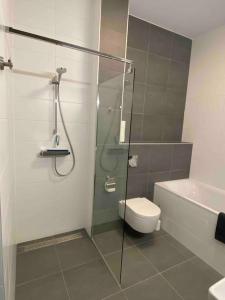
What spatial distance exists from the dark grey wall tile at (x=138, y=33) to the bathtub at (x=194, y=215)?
1.96 m

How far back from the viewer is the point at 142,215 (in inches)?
77.4

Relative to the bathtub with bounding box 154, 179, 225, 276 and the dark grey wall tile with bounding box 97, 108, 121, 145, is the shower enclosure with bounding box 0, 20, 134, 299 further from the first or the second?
the bathtub with bounding box 154, 179, 225, 276

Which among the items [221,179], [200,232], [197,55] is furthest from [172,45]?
[200,232]

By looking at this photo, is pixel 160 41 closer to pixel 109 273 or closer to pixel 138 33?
pixel 138 33

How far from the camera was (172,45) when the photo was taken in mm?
2662

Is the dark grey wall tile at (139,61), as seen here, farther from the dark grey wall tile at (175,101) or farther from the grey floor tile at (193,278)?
the grey floor tile at (193,278)

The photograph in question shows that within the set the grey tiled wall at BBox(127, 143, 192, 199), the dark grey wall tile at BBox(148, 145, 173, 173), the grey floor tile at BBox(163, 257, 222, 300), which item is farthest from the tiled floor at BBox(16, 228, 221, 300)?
the dark grey wall tile at BBox(148, 145, 173, 173)

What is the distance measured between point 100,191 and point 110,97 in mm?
1082

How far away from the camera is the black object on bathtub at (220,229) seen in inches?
67.1

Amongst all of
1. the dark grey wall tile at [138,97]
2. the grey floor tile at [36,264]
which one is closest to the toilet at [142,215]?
the grey floor tile at [36,264]

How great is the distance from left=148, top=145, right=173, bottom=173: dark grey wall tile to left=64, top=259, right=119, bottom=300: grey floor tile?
55.0 inches

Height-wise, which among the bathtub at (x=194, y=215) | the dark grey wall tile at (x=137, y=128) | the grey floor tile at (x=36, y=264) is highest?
the dark grey wall tile at (x=137, y=128)

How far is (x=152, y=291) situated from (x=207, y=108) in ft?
7.77

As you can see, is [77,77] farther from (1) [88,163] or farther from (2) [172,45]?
(2) [172,45]
